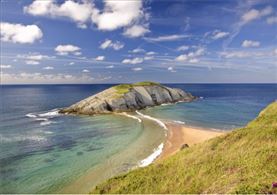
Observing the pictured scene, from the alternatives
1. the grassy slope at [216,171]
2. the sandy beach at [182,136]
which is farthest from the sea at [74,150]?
the grassy slope at [216,171]

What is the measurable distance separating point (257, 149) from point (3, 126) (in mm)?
49064

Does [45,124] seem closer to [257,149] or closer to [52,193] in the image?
[52,193]

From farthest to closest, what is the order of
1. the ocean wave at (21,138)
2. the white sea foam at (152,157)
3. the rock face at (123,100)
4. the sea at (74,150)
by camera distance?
the rock face at (123,100), the ocean wave at (21,138), the white sea foam at (152,157), the sea at (74,150)

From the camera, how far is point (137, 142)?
36750 millimetres

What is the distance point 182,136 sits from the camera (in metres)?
40.7

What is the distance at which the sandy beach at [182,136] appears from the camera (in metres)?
34.3

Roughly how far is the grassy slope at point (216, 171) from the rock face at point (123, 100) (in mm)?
51374

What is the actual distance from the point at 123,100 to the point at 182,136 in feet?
117

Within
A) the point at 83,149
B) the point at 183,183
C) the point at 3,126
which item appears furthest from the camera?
Result: the point at 3,126

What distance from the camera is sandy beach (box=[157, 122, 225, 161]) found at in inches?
1350

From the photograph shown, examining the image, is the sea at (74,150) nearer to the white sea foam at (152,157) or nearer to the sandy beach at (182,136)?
the white sea foam at (152,157)

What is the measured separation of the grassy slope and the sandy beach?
1262 centimetres

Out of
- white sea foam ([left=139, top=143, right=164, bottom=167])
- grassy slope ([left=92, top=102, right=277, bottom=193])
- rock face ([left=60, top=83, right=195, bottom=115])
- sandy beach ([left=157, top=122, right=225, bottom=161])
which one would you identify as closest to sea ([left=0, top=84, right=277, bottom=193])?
white sea foam ([left=139, top=143, right=164, bottom=167])

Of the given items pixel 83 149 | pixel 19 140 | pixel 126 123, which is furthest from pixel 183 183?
pixel 126 123
